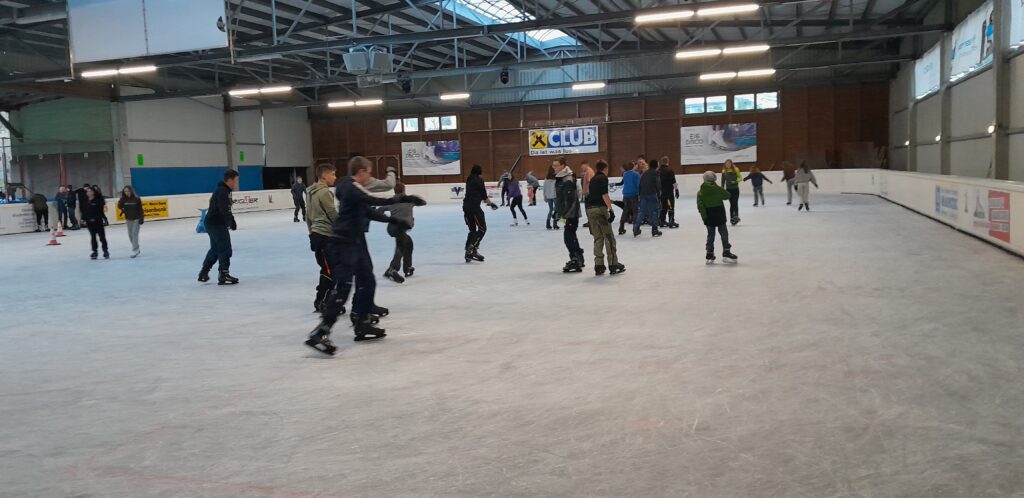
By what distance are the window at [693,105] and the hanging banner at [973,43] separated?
1649 centimetres

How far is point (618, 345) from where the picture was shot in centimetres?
641

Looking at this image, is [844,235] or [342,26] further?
[342,26]

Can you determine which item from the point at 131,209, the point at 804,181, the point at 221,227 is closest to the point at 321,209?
the point at 221,227

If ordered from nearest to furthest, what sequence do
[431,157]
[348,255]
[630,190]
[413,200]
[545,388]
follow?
[545,388] → [348,255] → [413,200] → [630,190] → [431,157]

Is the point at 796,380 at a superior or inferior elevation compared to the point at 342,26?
inferior

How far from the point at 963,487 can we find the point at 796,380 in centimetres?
178

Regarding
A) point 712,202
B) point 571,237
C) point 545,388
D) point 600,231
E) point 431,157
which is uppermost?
point 431,157

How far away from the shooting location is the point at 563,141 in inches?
1585

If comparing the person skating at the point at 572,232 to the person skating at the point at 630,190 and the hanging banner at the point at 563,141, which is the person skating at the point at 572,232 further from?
the hanging banner at the point at 563,141

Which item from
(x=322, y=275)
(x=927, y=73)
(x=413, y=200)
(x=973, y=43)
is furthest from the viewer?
(x=927, y=73)

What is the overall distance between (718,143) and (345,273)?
33.7 m

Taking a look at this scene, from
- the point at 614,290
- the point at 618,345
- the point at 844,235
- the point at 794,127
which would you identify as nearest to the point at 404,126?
the point at 794,127

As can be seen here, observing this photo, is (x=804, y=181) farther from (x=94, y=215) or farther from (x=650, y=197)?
(x=94, y=215)

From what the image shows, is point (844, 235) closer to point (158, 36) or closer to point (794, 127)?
point (158, 36)
